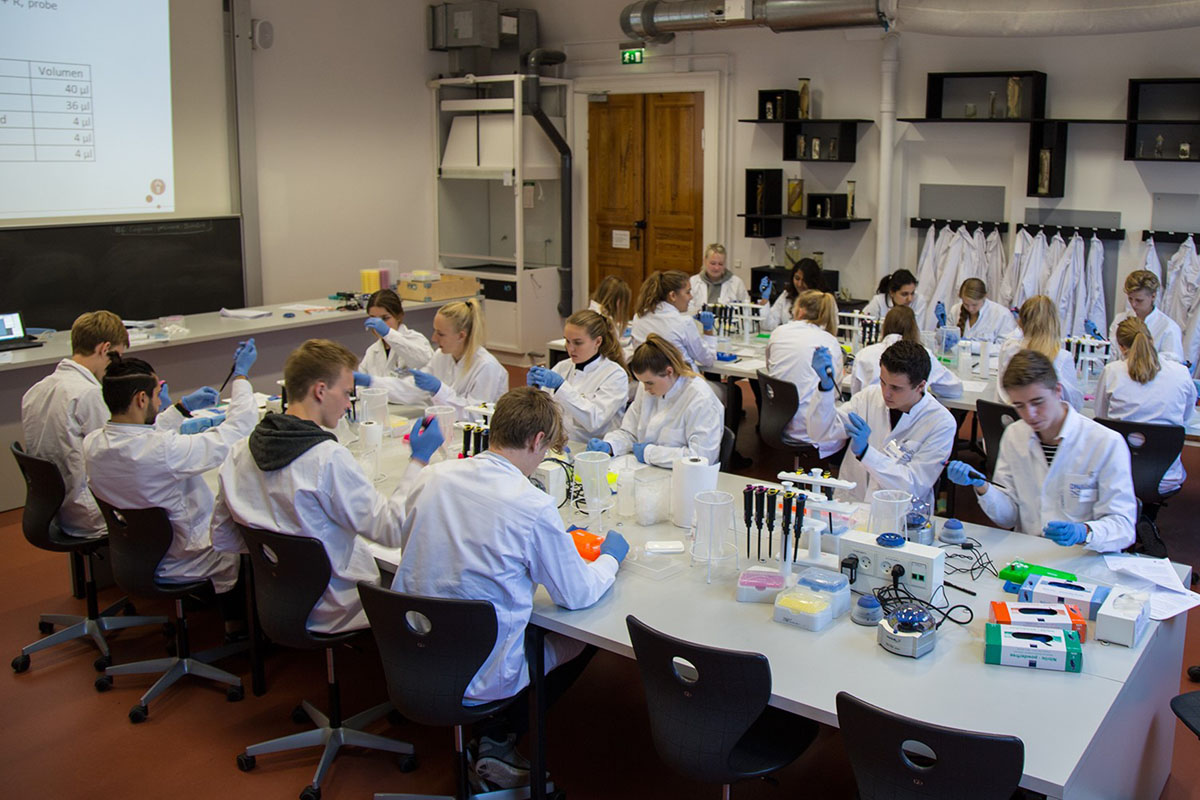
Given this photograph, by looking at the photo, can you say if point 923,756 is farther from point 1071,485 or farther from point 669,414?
point 669,414

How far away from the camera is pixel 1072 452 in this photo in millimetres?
3221

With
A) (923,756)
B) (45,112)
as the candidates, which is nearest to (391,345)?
(45,112)

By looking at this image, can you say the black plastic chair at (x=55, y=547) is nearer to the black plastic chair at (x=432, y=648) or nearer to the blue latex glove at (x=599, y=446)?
the black plastic chair at (x=432, y=648)

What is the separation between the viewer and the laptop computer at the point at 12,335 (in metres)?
5.78

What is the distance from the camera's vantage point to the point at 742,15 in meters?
7.51

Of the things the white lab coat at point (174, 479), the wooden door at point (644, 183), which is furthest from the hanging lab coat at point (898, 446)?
the wooden door at point (644, 183)

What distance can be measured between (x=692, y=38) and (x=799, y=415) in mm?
4497

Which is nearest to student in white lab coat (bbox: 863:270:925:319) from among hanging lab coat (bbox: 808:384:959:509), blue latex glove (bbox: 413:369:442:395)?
hanging lab coat (bbox: 808:384:959:509)

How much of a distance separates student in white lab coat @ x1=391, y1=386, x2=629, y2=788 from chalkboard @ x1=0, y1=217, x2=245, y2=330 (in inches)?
191

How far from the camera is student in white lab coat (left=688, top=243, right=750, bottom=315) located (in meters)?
7.51

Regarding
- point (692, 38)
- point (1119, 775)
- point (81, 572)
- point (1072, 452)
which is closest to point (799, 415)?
point (1072, 452)

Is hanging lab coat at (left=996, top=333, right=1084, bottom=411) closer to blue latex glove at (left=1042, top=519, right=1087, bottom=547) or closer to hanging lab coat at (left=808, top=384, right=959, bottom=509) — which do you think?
hanging lab coat at (left=808, top=384, right=959, bottom=509)

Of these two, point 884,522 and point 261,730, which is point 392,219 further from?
point 884,522

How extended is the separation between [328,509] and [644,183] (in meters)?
6.44
